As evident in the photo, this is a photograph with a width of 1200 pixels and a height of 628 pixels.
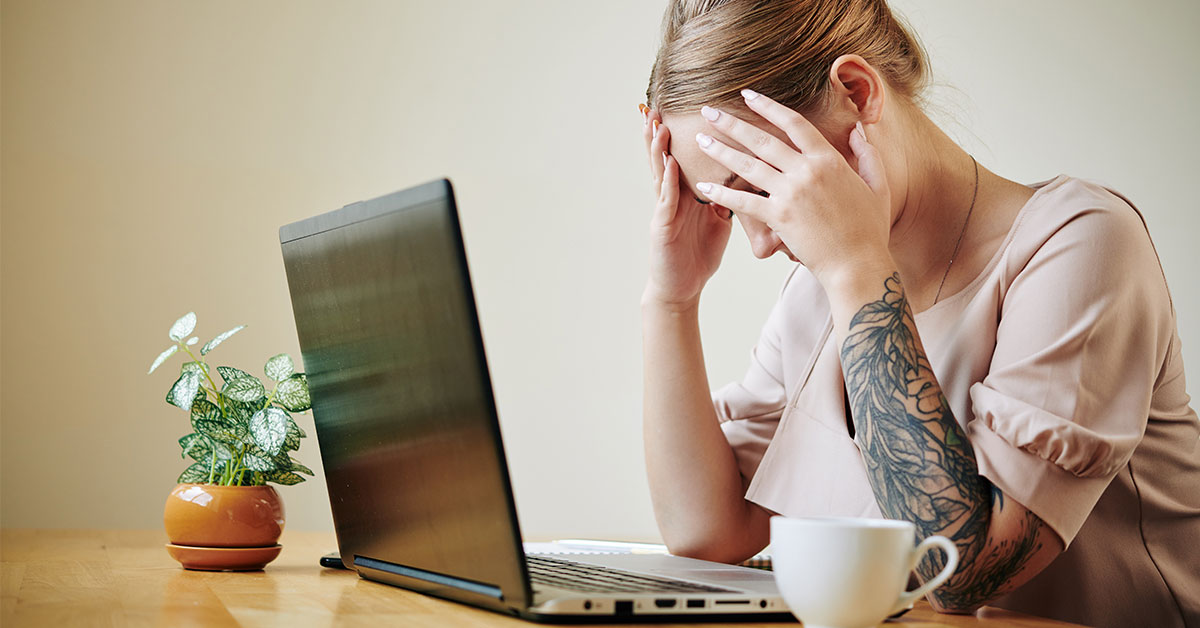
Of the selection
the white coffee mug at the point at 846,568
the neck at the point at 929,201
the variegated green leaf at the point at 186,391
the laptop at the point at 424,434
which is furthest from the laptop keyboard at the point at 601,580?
the neck at the point at 929,201

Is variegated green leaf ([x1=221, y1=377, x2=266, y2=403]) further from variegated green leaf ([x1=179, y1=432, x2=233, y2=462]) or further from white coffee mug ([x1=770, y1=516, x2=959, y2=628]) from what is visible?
white coffee mug ([x1=770, y1=516, x2=959, y2=628])

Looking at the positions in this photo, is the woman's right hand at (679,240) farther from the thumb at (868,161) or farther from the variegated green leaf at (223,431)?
the variegated green leaf at (223,431)

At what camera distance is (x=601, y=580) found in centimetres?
72

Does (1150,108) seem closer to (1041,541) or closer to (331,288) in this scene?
(1041,541)

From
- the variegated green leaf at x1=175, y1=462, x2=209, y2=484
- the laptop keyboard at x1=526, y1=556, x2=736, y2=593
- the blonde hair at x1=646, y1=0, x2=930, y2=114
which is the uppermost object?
the blonde hair at x1=646, y1=0, x2=930, y2=114

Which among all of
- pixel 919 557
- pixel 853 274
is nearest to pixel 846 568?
pixel 919 557

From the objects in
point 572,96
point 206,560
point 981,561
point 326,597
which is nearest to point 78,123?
point 572,96

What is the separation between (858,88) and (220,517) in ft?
2.45

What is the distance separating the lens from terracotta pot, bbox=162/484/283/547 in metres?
0.90

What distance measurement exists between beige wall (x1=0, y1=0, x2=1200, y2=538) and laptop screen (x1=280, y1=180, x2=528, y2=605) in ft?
4.29

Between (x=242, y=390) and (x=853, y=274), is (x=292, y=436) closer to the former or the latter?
(x=242, y=390)

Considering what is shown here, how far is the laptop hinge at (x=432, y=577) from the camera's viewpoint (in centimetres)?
62

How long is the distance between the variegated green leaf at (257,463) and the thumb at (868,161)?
634 millimetres

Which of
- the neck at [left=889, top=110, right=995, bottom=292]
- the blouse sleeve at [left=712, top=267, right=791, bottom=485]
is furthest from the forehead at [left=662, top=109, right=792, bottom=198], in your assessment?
the blouse sleeve at [left=712, top=267, right=791, bottom=485]
